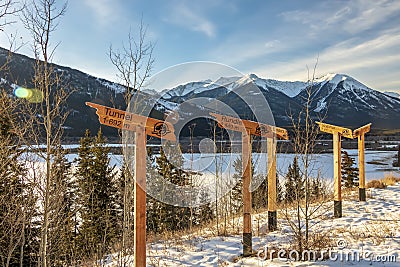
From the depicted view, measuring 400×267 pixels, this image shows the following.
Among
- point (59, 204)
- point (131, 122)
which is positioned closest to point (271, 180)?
point (131, 122)

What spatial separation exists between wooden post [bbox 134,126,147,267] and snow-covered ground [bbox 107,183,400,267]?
1347 millimetres

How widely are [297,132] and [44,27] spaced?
4348 mm

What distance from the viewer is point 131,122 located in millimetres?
4062

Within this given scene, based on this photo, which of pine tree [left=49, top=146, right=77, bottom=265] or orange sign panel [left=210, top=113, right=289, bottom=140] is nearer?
orange sign panel [left=210, top=113, right=289, bottom=140]

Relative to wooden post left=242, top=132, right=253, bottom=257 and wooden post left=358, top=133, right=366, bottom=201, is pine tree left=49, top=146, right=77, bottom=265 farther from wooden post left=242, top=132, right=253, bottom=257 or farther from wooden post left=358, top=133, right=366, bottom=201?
wooden post left=358, top=133, right=366, bottom=201

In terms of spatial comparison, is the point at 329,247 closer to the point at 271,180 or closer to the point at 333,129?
the point at 271,180

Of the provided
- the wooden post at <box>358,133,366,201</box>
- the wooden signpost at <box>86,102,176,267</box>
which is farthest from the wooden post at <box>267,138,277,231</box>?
the wooden post at <box>358,133,366,201</box>

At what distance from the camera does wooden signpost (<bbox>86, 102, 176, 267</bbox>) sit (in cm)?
400

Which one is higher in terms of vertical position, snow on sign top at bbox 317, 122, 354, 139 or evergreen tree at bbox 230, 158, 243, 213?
snow on sign top at bbox 317, 122, 354, 139

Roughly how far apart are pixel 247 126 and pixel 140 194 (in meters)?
2.17

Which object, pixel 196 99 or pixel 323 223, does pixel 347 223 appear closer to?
pixel 323 223

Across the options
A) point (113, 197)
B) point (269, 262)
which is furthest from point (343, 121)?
point (269, 262)

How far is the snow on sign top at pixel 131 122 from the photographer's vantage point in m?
3.89

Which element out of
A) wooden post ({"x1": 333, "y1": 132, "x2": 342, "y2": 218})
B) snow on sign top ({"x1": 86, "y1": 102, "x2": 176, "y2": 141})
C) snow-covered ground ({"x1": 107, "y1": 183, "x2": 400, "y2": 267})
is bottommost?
snow-covered ground ({"x1": 107, "y1": 183, "x2": 400, "y2": 267})
